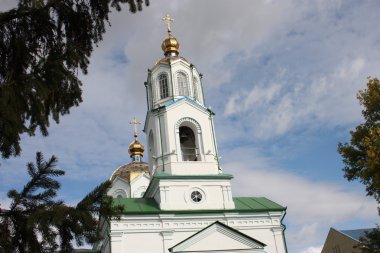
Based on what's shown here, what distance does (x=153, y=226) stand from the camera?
17.0 meters

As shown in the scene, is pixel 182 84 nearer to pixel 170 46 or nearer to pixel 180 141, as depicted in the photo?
pixel 170 46

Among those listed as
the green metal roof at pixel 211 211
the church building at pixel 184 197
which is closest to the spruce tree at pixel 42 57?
the church building at pixel 184 197

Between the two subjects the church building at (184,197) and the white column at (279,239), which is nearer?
the church building at (184,197)

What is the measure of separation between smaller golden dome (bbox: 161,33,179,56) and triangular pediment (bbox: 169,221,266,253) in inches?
382

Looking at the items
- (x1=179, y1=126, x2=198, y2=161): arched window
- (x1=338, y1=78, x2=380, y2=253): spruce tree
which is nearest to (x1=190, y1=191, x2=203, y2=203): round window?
(x1=179, y1=126, x2=198, y2=161): arched window

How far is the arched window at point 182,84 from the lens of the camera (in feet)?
67.9

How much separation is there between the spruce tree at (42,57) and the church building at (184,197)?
11.6 meters

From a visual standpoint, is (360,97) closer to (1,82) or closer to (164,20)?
(1,82)

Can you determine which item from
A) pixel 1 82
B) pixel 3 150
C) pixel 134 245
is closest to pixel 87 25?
pixel 1 82

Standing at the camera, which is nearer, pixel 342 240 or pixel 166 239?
pixel 166 239

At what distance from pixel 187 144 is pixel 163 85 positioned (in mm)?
3137

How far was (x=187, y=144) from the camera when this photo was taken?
2036 centimetres

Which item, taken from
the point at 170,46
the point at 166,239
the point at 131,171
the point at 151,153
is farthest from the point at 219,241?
the point at 131,171

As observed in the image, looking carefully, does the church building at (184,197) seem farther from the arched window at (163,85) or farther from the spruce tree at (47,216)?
the spruce tree at (47,216)
